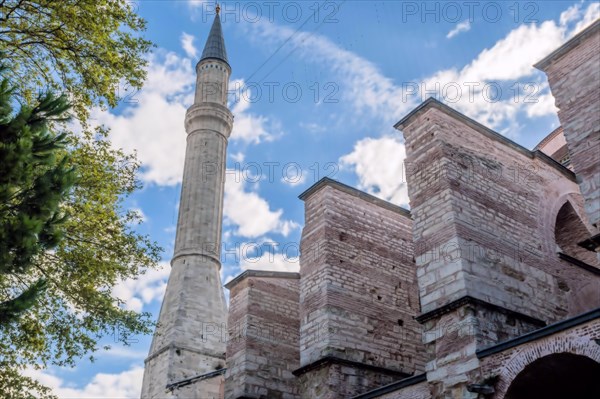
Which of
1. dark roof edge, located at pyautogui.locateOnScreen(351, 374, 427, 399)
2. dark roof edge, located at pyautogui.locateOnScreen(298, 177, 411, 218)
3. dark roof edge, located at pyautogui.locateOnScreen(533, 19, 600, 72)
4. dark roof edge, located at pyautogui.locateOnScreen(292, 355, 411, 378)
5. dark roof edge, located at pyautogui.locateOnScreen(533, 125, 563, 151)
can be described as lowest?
dark roof edge, located at pyautogui.locateOnScreen(351, 374, 427, 399)

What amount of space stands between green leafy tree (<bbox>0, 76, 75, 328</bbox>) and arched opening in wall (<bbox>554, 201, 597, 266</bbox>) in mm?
8758

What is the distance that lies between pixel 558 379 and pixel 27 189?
683 cm

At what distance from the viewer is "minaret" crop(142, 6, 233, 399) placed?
18375mm

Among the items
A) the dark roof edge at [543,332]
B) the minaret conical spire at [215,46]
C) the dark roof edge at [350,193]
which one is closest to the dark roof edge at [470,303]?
the dark roof edge at [543,332]

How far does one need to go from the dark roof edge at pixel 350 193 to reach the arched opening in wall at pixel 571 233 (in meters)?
3.02

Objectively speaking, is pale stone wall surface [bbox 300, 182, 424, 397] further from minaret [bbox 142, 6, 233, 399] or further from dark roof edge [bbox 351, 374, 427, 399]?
minaret [bbox 142, 6, 233, 399]

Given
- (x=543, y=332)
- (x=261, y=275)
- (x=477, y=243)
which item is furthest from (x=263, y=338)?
(x=543, y=332)

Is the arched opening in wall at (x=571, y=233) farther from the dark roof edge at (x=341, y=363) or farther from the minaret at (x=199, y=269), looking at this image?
the minaret at (x=199, y=269)

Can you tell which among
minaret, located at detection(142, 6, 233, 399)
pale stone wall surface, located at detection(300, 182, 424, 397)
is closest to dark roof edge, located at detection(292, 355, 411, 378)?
pale stone wall surface, located at detection(300, 182, 424, 397)

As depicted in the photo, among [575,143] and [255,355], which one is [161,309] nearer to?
Result: [255,355]

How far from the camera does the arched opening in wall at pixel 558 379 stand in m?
7.54

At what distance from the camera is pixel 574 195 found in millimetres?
11641

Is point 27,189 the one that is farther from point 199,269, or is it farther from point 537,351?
point 199,269

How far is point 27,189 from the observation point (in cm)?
645
